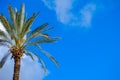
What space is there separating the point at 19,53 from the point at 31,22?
3.23m

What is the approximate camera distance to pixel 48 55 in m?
159

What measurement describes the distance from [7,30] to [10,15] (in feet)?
5.39

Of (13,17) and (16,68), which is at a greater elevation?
(13,17)

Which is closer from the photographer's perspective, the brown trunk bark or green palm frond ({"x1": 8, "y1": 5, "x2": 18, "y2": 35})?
the brown trunk bark

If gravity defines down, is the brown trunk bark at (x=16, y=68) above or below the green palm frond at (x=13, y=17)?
below

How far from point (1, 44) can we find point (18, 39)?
1.72 metres

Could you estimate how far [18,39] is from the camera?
158 metres

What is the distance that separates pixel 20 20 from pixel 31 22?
3.52 ft

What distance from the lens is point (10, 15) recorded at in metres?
158

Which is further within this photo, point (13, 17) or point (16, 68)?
point (13, 17)

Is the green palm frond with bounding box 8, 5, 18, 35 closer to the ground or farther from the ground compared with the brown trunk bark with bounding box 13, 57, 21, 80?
farther from the ground

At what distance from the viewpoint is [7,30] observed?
6201 inches

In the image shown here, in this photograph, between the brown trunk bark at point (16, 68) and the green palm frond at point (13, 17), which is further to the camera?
the green palm frond at point (13, 17)

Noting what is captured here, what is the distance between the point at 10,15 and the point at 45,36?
12.8 ft
